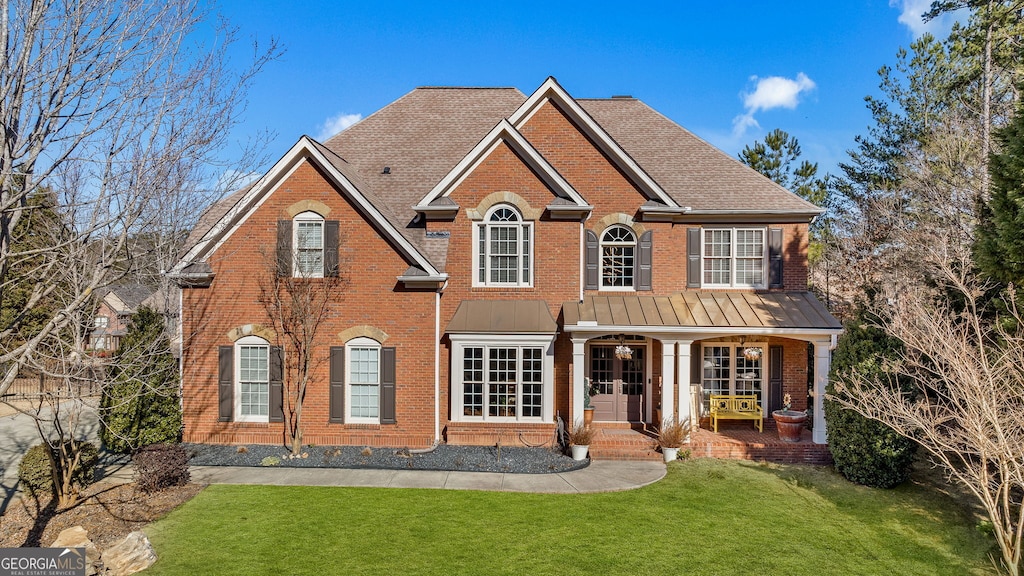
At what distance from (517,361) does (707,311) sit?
19.0 feet

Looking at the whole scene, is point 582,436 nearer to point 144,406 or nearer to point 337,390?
point 337,390

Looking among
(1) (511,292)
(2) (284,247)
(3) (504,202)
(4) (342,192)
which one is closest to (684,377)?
(1) (511,292)

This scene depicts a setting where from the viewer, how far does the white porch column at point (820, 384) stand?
545 inches

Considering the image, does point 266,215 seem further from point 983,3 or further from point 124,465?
point 983,3

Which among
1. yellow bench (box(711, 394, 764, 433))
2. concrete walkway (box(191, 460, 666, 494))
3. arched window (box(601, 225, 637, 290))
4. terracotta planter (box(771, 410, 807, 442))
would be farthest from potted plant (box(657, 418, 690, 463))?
arched window (box(601, 225, 637, 290))

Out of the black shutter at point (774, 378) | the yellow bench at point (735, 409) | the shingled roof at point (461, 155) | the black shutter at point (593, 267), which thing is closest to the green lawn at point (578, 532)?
the yellow bench at point (735, 409)

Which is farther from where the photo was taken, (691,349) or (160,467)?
(691,349)

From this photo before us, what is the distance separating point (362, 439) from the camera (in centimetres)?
1444

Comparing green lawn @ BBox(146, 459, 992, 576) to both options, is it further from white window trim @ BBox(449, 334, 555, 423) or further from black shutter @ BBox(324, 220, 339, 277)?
black shutter @ BBox(324, 220, 339, 277)

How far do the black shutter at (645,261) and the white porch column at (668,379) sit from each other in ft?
7.34

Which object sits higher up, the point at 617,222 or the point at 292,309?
the point at 617,222

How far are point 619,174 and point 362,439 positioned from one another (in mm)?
11086

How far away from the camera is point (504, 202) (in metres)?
15.7

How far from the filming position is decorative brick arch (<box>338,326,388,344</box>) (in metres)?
14.5
